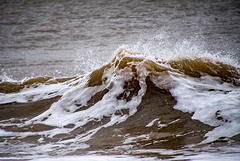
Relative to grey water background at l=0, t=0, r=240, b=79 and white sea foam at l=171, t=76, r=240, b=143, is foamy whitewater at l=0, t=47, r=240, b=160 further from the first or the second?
grey water background at l=0, t=0, r=240, b=79

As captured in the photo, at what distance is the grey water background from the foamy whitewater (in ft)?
5.56

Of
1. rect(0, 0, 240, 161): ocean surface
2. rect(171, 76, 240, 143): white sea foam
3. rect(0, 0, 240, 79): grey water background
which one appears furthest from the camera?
rect(0, 0, 240, 79): grey water background

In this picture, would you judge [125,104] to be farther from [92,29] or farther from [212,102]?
[92,29]

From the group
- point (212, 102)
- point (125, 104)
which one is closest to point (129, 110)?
point (125, 104)

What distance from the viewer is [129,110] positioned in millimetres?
3990

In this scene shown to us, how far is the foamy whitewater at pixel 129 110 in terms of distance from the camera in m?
3.10

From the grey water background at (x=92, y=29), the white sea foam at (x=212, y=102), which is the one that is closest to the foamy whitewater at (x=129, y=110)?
the white sea foam at (x=212, y=102)

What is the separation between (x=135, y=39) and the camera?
30.6 ft

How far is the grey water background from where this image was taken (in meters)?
7.65

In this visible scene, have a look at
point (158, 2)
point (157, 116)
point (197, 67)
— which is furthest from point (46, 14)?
point (157, 116)

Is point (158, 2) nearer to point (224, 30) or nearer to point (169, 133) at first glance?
point (224, 30)

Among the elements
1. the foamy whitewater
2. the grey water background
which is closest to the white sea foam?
the foamy whitewater

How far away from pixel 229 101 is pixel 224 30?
21.2ft

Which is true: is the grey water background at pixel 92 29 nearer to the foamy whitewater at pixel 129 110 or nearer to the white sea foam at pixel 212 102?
the foamy whitewater at pixel 129 110
